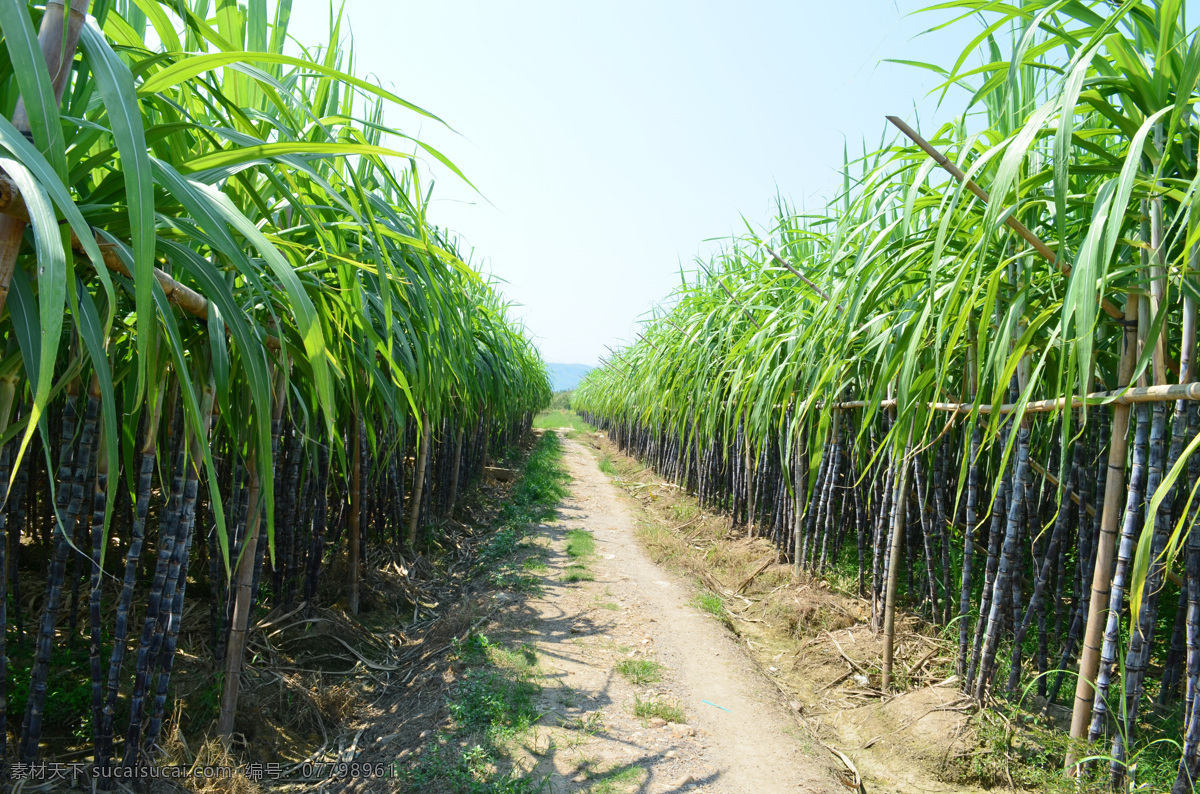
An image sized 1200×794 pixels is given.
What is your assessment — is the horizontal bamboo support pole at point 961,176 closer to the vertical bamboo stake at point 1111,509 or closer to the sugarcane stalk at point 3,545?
the vertical bamboo stake at point 1111,509

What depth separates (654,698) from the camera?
108 inches

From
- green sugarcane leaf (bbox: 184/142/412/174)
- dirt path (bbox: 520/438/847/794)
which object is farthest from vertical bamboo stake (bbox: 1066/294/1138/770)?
green sugarcane leaf (bbox: 184/142/412/174)

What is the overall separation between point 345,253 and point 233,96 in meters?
0.49

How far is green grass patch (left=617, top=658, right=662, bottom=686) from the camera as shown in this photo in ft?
9.55

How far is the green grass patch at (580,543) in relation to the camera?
5.14 metres

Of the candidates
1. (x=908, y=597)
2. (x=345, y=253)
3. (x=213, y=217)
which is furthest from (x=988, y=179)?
(x=908, y=597)

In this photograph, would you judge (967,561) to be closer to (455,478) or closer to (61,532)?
(61,532)

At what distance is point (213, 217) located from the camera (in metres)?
0.85

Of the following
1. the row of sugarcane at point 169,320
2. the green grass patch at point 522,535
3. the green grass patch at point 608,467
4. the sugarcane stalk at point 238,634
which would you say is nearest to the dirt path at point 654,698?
the green grass patch at point 522,535

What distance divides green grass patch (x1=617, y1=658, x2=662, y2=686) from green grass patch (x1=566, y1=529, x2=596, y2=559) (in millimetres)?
1963

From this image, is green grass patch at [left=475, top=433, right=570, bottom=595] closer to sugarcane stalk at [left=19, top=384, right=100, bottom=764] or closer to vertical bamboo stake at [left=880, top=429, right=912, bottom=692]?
vertical bamboo stake at [left=880, top=429, right=912, bottom=692]

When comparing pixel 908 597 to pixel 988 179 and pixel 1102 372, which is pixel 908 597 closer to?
pixel 1102 372

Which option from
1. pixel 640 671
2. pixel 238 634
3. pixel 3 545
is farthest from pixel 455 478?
pixel 3 545

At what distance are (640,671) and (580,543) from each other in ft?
8.16
